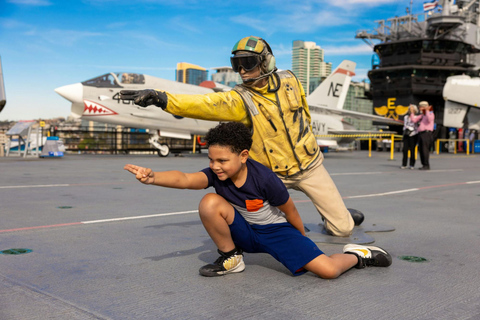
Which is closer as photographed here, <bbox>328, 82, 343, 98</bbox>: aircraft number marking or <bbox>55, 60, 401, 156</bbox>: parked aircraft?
<bbox>55, 60, 401, 156</bbox>: parked aircraft

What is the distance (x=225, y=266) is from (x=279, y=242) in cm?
38

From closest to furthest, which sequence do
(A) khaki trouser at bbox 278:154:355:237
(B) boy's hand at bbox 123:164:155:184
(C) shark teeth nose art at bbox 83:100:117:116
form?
(B) boy's hand at bbox 123:164:155:184, (A) khaki trouser at bbox 278:154:355:237, (C) shark teeth nose art at bbox 83:100:117:116

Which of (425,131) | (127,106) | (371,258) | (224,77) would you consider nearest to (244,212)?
(371,258)

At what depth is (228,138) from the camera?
8.82 ft

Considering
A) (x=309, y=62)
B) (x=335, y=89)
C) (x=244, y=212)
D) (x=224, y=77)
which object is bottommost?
(x=244, y=212)

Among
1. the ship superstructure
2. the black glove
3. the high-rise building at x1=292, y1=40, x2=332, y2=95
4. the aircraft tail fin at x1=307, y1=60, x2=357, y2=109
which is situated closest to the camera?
the black glove

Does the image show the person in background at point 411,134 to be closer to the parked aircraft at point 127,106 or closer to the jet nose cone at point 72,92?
the parked aircraft at point 127,106

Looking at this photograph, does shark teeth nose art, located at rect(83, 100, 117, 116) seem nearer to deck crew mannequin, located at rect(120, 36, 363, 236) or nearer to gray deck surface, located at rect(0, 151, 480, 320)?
gray deck surface, located at rect(0, 151, 480, 320)

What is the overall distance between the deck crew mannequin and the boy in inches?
18.4

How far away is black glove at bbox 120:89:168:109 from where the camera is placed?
2832mm

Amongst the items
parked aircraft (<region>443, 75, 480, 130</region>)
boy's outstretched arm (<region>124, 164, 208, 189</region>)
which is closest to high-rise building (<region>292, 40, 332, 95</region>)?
parked aircraft (<region>443, 75, 480, 130</region>)

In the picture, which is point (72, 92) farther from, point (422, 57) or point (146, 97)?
point (422, 57)

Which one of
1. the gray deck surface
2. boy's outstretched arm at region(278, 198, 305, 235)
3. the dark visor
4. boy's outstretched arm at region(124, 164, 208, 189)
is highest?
the dark visor

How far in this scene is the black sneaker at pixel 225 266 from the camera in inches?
112
